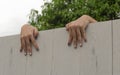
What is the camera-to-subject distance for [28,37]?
4852 mm

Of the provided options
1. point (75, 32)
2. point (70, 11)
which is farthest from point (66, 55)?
point (70, 11)

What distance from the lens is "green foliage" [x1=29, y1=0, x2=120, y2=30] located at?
39.0 feet

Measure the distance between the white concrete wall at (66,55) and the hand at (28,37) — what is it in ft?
0.23

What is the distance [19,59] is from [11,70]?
8.4 inches

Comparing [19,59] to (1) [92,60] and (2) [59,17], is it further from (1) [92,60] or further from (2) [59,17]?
(2) [59,17]

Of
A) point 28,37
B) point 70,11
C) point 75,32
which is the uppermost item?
point 75,32

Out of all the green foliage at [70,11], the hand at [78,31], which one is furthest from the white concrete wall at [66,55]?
the green foliage at [70,11]

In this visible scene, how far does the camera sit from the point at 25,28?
4.97 meters

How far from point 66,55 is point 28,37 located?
63 centimetres

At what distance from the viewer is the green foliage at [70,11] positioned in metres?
11.9

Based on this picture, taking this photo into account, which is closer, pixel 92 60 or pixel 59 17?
pixel 92 60

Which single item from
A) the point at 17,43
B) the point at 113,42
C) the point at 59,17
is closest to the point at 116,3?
the point at 59,17

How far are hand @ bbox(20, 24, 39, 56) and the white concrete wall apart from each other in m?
0.07

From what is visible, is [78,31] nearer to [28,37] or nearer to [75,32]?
[75,32]
